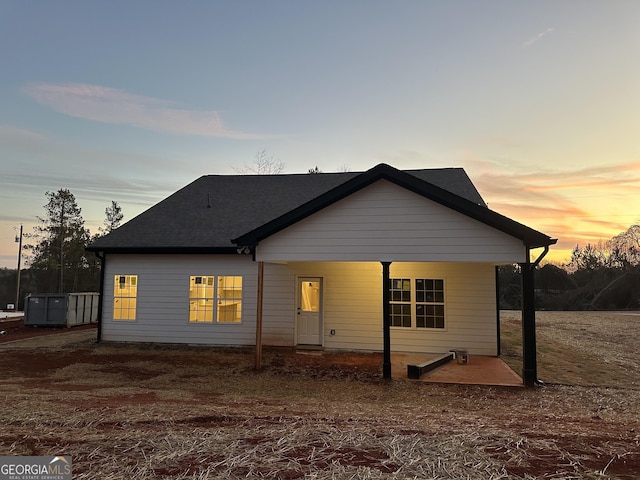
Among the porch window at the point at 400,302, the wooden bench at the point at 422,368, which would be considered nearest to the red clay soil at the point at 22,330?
the porch window at the point at 400,302

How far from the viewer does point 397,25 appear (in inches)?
480

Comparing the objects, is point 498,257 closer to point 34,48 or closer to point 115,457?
point 115,457

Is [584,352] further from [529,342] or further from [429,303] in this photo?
[529,342]

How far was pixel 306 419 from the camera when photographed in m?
4.89

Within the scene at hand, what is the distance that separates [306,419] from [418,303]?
737 cm

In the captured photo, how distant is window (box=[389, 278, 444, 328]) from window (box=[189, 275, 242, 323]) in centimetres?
513

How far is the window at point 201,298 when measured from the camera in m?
12.5

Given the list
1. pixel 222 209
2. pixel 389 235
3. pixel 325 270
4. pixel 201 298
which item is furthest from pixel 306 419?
pixel 222 209

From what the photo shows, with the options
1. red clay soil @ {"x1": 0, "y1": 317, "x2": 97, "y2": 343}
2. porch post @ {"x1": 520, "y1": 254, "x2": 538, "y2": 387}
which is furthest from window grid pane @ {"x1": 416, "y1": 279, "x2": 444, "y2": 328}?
red clay soil @ {"x1": 0, "y1": 317, "x2": 97, "y2": 343}

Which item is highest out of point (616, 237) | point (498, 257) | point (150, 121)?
point (150, 121)

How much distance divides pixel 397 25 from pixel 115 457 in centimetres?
1339

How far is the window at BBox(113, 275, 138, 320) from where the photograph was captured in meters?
12.9

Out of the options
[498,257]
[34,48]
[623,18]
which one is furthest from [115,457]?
[34,48]

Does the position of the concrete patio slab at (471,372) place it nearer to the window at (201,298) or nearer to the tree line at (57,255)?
the window at (201,298)
